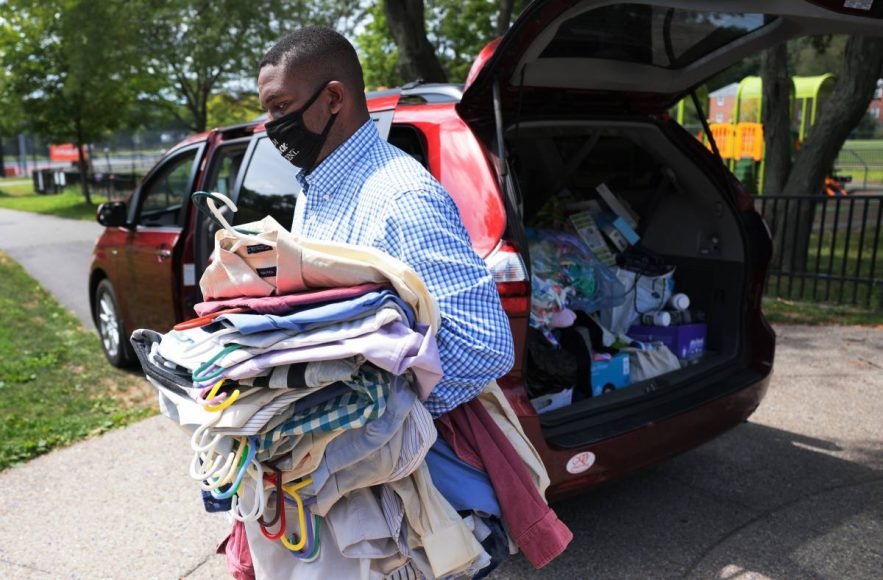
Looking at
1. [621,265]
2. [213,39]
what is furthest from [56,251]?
[621,265]

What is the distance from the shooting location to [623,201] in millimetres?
4742

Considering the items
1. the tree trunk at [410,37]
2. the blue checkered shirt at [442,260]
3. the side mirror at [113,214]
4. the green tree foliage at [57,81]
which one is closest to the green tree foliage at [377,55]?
the green tree foliage at [57,81]

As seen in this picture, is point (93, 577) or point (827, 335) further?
point (827, 335)

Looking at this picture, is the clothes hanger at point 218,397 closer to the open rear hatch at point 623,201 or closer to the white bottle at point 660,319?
the open rear hatch at point 623,201

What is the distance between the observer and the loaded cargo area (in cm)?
370

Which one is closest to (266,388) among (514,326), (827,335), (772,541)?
(514,326)

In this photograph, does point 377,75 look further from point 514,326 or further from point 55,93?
point 514,326

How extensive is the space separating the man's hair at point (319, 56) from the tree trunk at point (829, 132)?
7.38 metres

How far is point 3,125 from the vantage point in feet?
79.5

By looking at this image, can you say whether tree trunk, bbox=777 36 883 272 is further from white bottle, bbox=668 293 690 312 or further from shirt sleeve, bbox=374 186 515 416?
shirt sleeve, bbox=374 186 515 416

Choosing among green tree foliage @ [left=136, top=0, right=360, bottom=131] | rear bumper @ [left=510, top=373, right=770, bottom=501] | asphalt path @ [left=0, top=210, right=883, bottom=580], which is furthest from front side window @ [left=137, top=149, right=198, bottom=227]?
green tree foliage @ [left=136, top=0, right=360, bottom=131]

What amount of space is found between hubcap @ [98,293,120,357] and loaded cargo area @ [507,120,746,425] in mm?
3719

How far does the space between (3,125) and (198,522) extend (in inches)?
967

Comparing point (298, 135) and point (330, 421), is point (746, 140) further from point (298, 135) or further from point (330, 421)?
point (330, 421)
